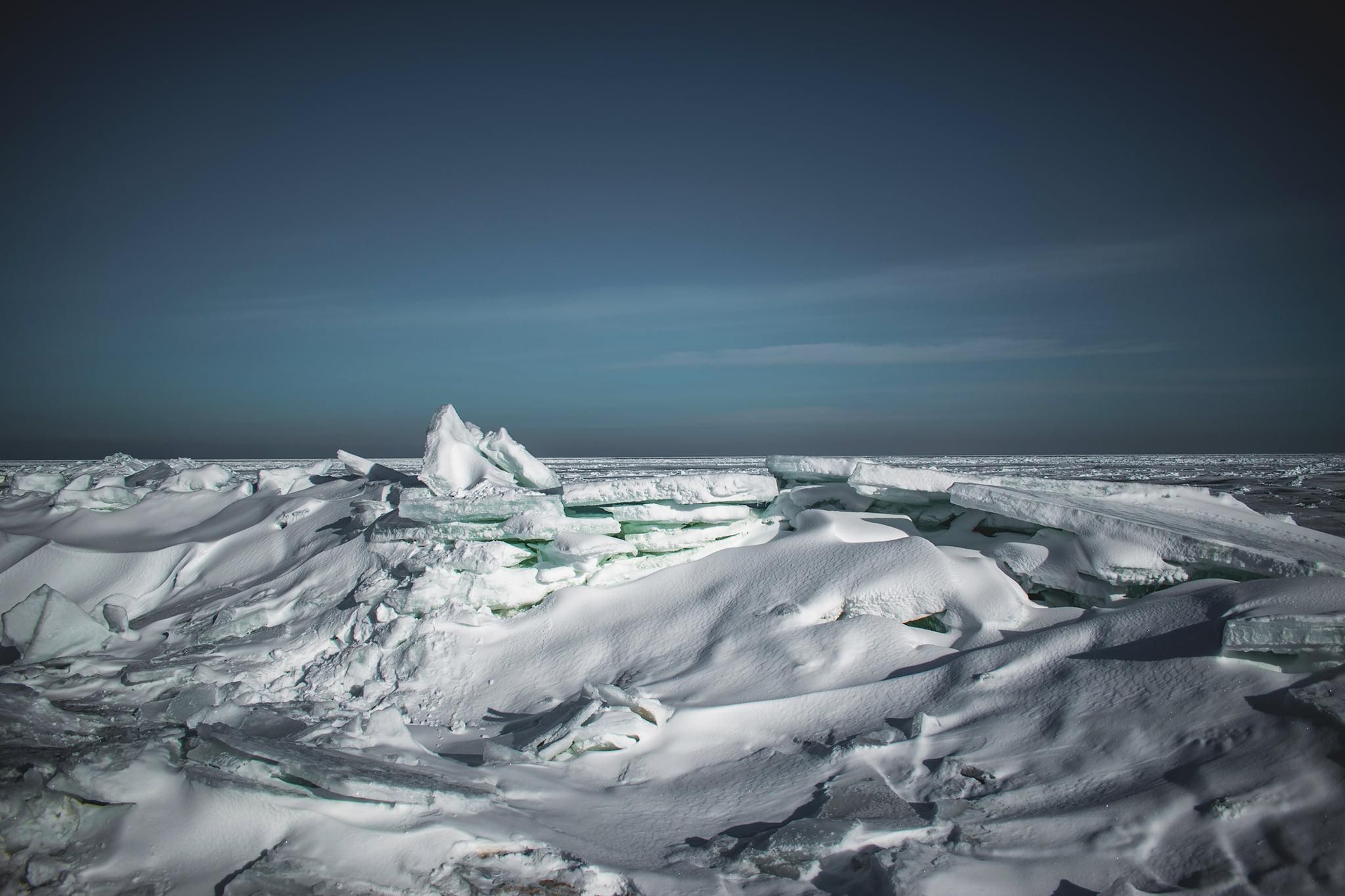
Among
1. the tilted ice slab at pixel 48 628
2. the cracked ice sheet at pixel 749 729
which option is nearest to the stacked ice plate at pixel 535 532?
the cracked ice sheet at pixel 749 729

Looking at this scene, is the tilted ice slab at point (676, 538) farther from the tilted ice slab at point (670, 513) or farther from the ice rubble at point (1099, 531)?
the ice rubble at point (1099, 531)

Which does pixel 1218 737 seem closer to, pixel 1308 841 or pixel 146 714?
pixel 1308 841

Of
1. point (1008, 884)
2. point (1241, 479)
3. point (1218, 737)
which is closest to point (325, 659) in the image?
point (1008, 884)

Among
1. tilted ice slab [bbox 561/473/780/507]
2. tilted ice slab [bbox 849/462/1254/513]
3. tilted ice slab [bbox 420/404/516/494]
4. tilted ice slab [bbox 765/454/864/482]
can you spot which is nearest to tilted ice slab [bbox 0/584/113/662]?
tilted ice slab [bbox 420/404/516/494]

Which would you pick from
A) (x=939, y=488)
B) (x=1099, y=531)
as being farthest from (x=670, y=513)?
(x=1099, y=531)

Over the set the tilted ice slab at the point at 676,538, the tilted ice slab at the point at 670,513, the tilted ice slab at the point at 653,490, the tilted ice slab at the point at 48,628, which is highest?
the tilted ice slab at the point at 653,490

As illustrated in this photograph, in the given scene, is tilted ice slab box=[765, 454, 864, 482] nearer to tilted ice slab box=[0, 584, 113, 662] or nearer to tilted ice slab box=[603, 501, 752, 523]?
tilted ice slab box=[603, 501, 752, 523]
